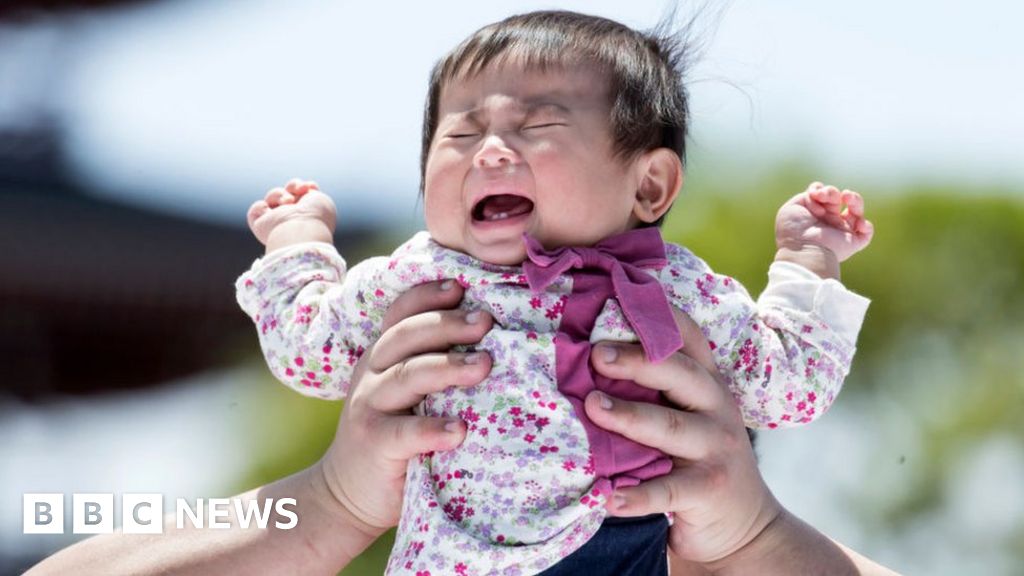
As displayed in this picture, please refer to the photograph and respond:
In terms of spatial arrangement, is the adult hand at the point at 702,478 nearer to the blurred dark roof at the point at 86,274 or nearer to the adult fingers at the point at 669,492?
the adult fingers at the point at 669,492

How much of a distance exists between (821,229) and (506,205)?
521mm

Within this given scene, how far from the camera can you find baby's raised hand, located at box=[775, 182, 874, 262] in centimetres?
199

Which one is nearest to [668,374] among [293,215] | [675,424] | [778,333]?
[675,424]

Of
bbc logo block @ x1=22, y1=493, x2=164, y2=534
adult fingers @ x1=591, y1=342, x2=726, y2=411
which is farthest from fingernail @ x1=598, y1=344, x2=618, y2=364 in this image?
bbc logo block @ x1=22, y1=493, x2=164, y2=534

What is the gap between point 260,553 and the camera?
1975 millimetres

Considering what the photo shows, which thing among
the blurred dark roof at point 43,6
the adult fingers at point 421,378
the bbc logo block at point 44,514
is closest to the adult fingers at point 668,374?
the adult fingers at point 421,378

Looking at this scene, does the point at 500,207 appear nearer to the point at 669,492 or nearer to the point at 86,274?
the point at 669,492

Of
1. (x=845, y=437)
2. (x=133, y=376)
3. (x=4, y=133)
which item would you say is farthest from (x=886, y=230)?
(x=4, y=133)

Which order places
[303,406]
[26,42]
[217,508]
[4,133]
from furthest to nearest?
[303,406] < [26,42] < [4,133] < [217,508]

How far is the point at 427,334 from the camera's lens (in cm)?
175

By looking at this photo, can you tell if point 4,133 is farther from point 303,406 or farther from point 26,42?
point 303,406

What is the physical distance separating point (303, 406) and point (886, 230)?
→ 12.3 feet

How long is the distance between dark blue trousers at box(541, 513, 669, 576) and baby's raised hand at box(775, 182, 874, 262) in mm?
498

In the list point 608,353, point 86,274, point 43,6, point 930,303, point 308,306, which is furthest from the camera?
point 930,303
